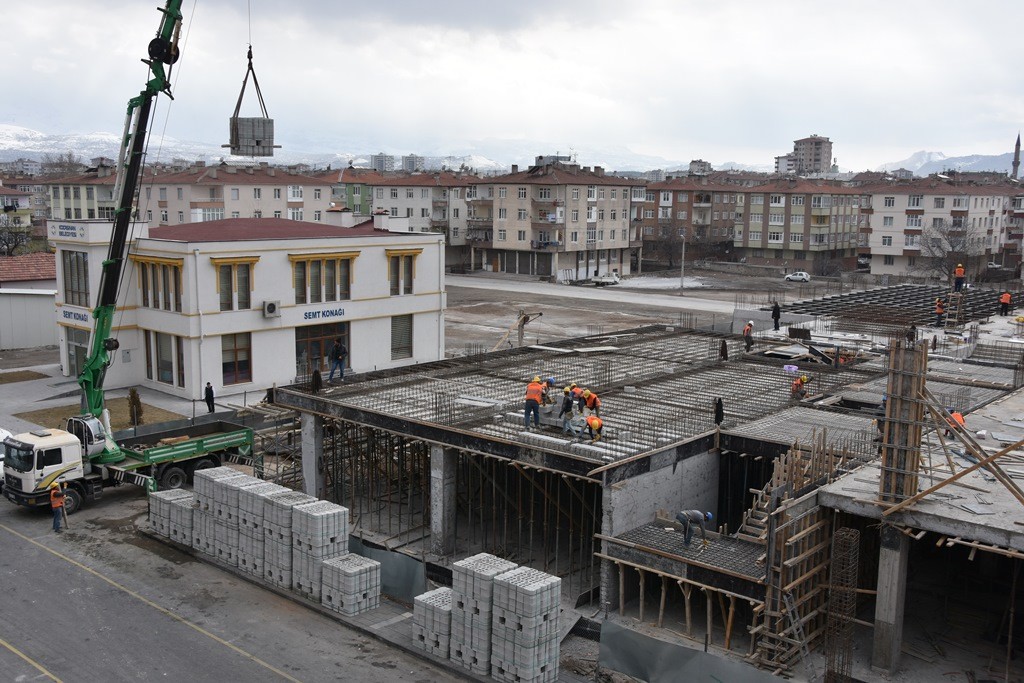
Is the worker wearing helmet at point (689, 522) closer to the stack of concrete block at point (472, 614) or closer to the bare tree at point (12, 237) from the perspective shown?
the stack of concrete block at point (472, 614)

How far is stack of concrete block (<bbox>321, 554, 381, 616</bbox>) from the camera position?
19.9 m

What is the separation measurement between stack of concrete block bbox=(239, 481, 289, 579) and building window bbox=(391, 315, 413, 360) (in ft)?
74.1

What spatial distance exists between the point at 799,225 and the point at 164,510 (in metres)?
90.8

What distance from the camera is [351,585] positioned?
780 inches

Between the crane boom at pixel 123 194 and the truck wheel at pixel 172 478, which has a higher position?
the crane boom at pixel 123 194

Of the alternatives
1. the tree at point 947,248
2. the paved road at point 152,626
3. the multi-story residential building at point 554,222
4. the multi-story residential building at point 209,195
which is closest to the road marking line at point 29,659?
the paved road at point 152,626

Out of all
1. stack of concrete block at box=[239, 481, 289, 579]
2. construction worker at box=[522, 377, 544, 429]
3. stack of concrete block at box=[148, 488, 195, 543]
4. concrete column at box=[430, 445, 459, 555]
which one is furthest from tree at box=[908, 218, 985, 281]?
stack of concrete block at box=[239, 481, 289, 579]

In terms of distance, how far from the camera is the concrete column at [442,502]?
73.9ft

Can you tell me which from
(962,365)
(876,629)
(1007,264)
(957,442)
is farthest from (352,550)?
(1007,264)

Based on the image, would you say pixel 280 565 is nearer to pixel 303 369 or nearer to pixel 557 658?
pixel 557 658

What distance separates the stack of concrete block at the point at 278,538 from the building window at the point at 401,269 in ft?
76.2

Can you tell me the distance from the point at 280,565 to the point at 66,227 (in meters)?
25.3

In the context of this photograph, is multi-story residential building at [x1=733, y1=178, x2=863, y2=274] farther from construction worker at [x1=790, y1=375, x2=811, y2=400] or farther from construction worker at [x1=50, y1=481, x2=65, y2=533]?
construction worker at [x1=50, y1=481, x2=65, y2=533]

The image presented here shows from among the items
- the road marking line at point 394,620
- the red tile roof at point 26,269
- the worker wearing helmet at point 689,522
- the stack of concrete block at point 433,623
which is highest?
the red tile roof at point 26,269
